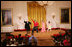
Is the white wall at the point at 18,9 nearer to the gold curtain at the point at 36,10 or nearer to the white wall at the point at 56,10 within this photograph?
the gold curtain at the point at 36,10

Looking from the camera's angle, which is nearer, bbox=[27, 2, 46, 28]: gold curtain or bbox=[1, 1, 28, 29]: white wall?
bbox=[1, 1, 28, 29]: white wall

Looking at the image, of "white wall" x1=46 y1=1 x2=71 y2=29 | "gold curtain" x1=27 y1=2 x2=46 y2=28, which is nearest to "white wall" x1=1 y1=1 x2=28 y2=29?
"gold curtain" x1=27 y1=2 x2=46 y2=28

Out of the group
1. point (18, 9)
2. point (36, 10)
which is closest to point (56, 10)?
point (36, 10)

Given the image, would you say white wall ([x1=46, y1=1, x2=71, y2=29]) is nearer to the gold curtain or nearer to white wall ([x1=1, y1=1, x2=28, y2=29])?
the gold curtain

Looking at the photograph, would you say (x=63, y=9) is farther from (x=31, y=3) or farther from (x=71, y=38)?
(x=71, y=38)

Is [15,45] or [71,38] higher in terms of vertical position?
[71,38]

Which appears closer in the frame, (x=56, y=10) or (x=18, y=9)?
(x=18, y=9)

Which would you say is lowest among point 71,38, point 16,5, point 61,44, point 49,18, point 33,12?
point 61,44

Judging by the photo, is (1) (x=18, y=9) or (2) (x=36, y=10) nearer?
(1) (x=18, y=9)

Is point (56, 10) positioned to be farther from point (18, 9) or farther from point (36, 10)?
point (18, 9)

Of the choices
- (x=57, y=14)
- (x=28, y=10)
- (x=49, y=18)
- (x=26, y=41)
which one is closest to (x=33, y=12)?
(x=28, y=10)

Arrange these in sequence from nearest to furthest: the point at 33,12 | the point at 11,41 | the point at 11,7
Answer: the point at 11,41, the point at 11,7, the point at 33,12

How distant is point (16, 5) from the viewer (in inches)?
307

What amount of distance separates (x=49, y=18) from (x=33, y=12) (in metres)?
1.71
